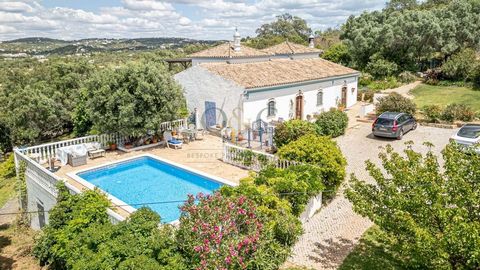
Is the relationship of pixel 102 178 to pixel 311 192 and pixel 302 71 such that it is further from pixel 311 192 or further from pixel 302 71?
pixel 302 71

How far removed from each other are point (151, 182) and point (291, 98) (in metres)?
13.8

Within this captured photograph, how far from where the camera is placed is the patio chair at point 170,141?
21016mm

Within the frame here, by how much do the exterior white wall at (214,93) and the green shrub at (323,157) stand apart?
8863mm

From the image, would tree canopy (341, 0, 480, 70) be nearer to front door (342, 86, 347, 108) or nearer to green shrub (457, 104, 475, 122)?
front door (342, 86, 347, 108)

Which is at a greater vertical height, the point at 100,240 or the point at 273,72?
the point at 273,72

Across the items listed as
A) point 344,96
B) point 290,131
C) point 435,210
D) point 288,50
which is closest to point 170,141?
point 290,131

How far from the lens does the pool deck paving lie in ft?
54.0

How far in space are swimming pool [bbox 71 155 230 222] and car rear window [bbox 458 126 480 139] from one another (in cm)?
1352

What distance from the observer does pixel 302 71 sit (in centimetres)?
2930

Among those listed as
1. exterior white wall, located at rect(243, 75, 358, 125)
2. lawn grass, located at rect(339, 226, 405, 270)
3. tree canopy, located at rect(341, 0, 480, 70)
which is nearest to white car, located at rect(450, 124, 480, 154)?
lawn grass, located at rect(339, 226, 405, 270)

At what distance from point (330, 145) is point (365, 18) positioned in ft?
161

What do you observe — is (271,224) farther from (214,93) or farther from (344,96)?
(344,96)

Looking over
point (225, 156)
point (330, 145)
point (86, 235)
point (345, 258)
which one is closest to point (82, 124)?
point (225, 156)

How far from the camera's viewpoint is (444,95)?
122 ft
